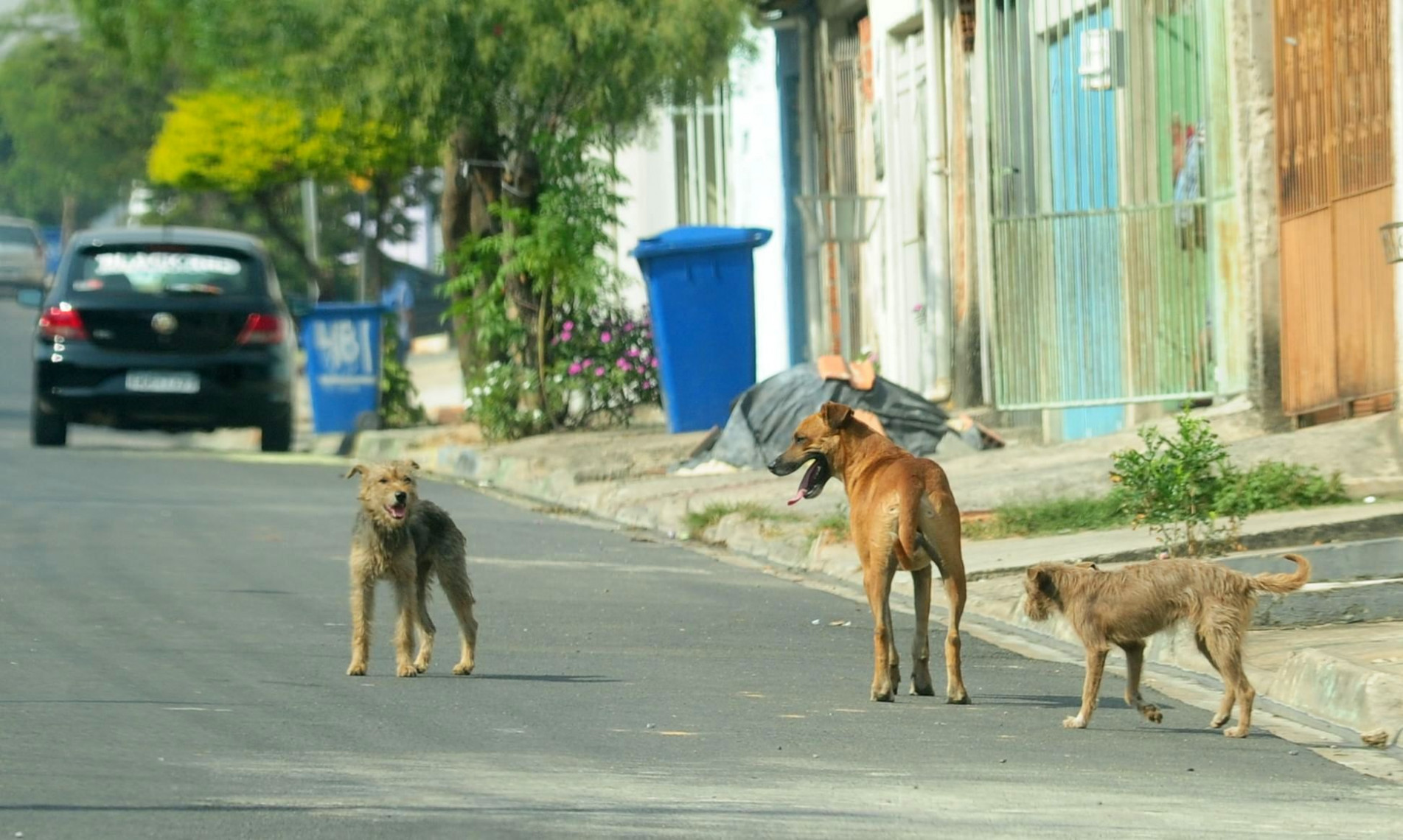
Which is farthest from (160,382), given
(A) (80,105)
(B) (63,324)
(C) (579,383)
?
(A) (80,105)

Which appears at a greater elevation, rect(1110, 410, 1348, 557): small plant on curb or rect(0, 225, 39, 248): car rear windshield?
rect(0, 225, 39, 248): car rear windshield

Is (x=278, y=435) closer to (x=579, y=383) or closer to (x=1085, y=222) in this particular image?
(x=579, y=383)

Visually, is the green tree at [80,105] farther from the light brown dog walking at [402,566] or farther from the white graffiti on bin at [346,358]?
the light brown dog walking at [402,566]

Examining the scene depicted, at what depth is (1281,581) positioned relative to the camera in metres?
7.95

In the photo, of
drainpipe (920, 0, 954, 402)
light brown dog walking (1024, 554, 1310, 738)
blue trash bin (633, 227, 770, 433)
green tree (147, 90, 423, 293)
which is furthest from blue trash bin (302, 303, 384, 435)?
light brown dog walking (1024, 554, 1310, 738)

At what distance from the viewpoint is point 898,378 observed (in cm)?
2136

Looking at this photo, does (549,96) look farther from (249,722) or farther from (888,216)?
(249,722)

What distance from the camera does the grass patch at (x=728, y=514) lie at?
46.9 feet

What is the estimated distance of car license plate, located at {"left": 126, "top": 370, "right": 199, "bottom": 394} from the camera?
20.5 m

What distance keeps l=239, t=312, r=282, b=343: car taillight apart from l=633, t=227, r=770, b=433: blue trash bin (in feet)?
10.7

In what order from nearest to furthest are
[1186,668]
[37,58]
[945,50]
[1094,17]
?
1. [1186,668]
2. [1094,17]
3. [945,50]
4. [37,58]

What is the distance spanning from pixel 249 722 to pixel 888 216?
1462 cm

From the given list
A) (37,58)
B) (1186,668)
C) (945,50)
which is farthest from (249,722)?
(37,58)

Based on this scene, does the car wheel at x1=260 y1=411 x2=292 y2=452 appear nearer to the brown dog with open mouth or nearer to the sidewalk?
the sidewalk
